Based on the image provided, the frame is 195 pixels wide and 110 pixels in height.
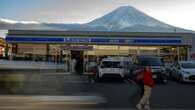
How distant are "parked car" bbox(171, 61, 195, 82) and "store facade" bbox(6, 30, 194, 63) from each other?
1317cm

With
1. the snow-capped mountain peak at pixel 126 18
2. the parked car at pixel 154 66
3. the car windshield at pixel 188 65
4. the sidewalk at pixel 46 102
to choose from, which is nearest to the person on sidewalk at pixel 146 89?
the sidewalk at pixel 46 102

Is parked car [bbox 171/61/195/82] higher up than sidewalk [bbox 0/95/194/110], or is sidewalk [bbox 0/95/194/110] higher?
sidewalk [bbox 0/95/194/110]

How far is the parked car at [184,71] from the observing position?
1193 inches

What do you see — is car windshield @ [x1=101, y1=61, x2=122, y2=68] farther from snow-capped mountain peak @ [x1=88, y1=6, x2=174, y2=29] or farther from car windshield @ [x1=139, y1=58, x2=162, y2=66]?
snow-capped mountain peak @ [x1=88, y1=6, x2=174, y2=29]

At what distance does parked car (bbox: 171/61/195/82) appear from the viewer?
99.4 feet

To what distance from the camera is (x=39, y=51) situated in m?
45.9

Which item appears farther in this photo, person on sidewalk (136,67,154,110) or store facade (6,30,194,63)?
store facade (6,30,194,63)

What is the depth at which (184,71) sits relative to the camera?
30438mm

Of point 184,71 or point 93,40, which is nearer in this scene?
point 184,71

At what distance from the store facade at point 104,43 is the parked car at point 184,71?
13171 mm

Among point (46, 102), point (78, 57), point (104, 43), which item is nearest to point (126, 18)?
point (104, 43)

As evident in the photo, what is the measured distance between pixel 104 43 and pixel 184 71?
54.6ft

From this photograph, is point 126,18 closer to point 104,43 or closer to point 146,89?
point 104,43

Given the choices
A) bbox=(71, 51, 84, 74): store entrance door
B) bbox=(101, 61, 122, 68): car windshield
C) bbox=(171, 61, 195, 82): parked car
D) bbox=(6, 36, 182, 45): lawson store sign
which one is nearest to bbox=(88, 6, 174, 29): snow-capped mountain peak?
bbox=(6, 36, 182, 45): lawson store sign
